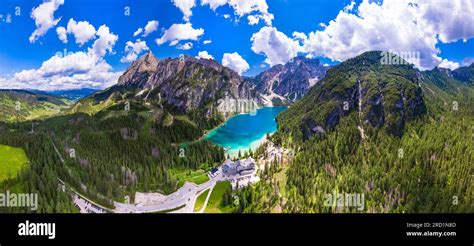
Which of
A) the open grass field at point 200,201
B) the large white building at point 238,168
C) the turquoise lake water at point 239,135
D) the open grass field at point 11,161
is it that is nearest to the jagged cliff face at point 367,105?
the turquoise lake water at point 239,135

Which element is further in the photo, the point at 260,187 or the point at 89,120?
the point at 89,120

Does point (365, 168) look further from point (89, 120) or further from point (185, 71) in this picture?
point (185, 71)

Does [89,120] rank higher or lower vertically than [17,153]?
higher

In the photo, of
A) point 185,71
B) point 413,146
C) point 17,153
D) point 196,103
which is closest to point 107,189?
point 17,153

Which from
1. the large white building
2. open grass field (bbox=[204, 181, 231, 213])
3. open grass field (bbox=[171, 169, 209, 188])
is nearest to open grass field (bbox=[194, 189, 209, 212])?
open grass field (bbox=[204, 181, 231, 213])

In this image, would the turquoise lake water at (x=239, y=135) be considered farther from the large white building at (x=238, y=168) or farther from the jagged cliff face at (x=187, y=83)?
the jagged cliff face at (x=187, y=83)

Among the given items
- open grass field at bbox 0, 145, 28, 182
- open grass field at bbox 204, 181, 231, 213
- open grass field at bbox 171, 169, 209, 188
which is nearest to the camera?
open grass field at bbox 0, 145, 28, 182

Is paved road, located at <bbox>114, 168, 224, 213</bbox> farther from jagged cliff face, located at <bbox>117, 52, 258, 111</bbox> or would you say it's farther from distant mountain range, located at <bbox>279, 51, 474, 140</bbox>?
jagged cliff face, located at <bbox>117, 52, 258, 111</bbox>

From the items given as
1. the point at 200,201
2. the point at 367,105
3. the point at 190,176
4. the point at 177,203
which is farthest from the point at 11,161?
the point at 367,105
